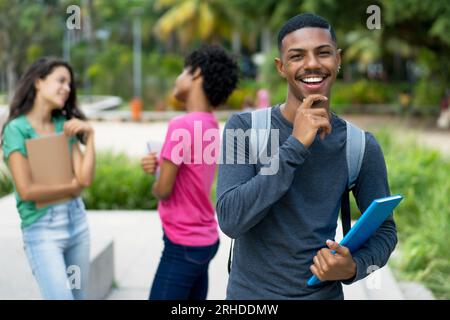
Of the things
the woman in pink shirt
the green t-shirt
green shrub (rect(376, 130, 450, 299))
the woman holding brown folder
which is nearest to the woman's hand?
the woman holding brown folder

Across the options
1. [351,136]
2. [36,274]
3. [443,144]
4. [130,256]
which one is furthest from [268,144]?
[443,144]

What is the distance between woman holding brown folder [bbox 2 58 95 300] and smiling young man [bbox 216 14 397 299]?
1.33 metres

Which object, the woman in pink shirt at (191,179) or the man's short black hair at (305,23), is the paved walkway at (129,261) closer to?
the woman in pink shirt at (191,179)

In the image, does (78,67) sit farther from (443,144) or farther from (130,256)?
(130,256)

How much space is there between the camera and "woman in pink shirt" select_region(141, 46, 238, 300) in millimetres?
2852

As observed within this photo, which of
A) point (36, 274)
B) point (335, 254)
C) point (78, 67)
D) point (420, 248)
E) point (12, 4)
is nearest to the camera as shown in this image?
point (335, 254)

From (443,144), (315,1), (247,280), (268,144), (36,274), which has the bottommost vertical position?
(443,144)

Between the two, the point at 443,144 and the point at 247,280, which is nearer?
the point at 247,280

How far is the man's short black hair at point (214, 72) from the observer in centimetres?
304

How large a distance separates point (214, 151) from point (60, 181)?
74 cm

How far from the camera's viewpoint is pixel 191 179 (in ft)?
9.64

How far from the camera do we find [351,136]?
1850 millimetres

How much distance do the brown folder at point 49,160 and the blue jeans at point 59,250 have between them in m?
0.08

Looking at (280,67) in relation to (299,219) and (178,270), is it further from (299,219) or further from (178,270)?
(178,270)
